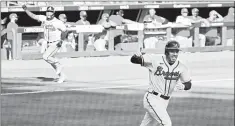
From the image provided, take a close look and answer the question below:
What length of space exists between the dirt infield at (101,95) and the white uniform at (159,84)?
2.34 m

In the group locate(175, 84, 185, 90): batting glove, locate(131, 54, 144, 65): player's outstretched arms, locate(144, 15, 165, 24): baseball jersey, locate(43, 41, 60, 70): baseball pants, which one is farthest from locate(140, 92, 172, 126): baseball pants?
locate(144, 15, 165, 24): baseball jersey

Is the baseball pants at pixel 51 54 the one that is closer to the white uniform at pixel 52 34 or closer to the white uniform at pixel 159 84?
the white uniform at pixel 52 34

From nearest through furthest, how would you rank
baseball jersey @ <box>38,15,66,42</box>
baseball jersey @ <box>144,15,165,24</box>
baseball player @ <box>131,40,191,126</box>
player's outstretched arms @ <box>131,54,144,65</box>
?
player's outstretched arms @ <box>131,54,144,65</box>
baseball player @ <box>131,40,191,126</box>
baseball jersey @ <box>38,15,66,42</box>
baseball jersey @ <box>144,15,165,24</box>

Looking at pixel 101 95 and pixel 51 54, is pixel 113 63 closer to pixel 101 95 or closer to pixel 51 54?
pixel 51 54

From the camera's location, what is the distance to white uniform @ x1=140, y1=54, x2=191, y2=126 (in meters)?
9.45

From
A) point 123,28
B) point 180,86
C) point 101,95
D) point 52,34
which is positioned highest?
point 123,28

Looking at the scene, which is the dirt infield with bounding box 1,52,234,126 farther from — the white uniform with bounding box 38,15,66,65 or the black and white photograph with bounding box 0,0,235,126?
the white uniform with bounding box 38,15,66,65

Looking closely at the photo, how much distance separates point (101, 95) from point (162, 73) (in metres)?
5.74

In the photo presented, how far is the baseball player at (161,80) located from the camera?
9422 mm

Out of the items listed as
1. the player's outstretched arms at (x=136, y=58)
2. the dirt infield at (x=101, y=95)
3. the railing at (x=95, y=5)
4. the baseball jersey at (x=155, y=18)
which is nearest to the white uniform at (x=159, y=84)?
the player's outstretched arms at (x=136, y=58)

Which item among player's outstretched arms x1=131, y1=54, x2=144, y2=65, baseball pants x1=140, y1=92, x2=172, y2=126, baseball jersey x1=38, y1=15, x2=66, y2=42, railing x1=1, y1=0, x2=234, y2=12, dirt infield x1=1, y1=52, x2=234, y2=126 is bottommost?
dirt infield x1=1, y1=52, x2=234, y2=126

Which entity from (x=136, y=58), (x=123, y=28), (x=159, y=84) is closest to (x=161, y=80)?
(x=159, y=84)

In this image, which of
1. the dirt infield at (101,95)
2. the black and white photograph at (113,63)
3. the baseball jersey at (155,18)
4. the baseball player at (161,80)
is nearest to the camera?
the baseball player at (161,80)

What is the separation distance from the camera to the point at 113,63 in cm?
2080
